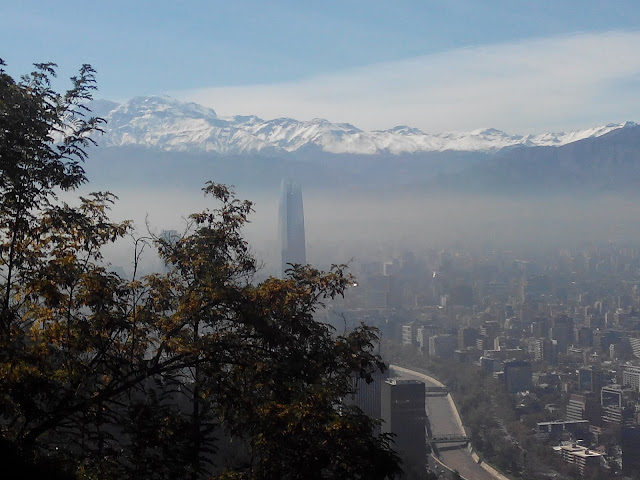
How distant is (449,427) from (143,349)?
14.1 metres

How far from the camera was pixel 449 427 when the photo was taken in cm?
1591

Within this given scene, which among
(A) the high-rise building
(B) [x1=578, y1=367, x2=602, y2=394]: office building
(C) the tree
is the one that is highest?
(C) the tree

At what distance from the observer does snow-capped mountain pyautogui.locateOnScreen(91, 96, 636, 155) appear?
42906 millimetres

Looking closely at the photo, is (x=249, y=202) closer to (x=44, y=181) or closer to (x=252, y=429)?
(x=44, y=181)

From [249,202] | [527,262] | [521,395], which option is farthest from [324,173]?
[249,202]

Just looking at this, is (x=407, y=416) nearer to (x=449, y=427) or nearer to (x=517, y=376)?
(x=449, y=427)

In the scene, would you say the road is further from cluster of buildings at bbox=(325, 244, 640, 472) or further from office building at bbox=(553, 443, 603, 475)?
cluster of buildings at bbox=(325, 244, 640, 472)

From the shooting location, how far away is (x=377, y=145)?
65.1m

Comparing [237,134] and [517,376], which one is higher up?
[237,134]

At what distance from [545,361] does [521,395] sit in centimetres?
530

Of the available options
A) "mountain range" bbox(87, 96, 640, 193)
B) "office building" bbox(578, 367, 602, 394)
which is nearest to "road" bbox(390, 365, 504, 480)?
"office building" bbox(578, 367, 602, 394)

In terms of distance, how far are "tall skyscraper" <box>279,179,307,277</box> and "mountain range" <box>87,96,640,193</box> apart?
338cm

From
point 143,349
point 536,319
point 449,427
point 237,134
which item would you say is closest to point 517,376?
point 449,427

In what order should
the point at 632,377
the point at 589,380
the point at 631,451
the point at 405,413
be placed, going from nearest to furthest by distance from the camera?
1. the point at 405,413
2. the point at 631,451
3. the point at 589,380
4. the point at 632,377
